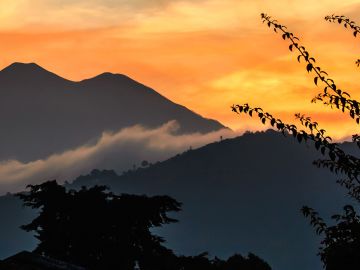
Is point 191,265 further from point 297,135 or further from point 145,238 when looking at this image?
point 297,135

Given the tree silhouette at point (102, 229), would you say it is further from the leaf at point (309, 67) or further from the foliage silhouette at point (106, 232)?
the leaf at point (309, 67)

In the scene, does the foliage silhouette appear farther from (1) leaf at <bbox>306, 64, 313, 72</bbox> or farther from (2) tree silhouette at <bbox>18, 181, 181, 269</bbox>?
(1) leaf at <bbox>306, 64, 313, 72</bbox>

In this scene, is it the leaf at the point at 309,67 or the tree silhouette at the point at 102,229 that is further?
the tree silhouette at the point at 102,229

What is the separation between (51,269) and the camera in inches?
448

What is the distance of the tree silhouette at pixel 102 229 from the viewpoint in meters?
23.5

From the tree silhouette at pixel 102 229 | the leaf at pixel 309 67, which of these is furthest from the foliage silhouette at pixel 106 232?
the leaf at pixel 309 67

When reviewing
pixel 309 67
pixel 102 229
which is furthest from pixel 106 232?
pixel 309 67

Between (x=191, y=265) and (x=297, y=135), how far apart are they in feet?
45.3

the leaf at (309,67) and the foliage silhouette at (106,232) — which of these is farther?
the foliage silhouette at (106,232)

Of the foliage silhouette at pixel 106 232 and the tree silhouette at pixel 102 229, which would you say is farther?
the tree silhouette at pixel 102 229

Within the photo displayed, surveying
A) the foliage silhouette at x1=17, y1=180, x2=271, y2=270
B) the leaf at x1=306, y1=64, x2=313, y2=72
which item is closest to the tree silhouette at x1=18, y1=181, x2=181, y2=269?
the foliage silhouette at x1=17, y1=180, x2=271, y2=270

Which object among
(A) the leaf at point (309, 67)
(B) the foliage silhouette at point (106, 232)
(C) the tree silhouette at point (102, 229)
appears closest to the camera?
(A) the leaf at point (309, 67)

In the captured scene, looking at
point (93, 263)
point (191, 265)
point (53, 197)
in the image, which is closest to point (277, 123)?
point (191, 265)

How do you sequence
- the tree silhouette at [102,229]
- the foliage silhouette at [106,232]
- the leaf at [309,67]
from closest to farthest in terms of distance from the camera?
the leaf at [309,67] < the foliage silhouette at [106,232] < the tree silhouette at [102,229]
